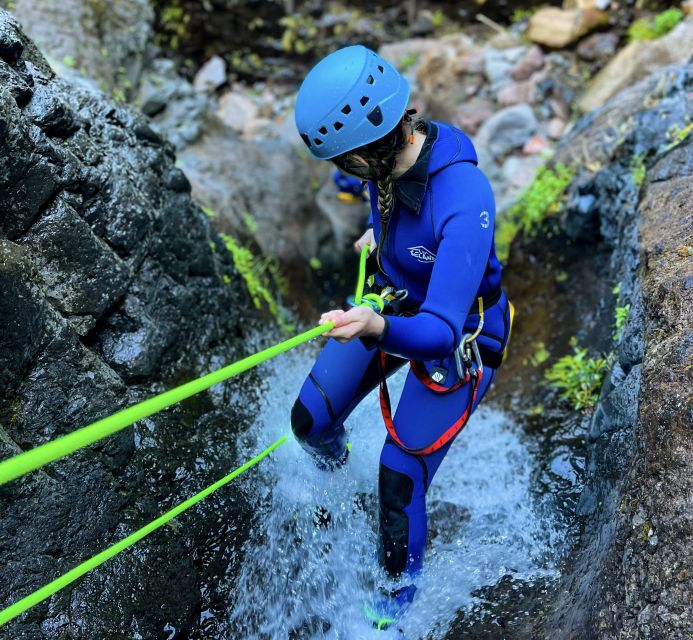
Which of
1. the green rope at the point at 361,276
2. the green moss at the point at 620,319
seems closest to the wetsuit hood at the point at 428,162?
the green rope at the point at 361,276

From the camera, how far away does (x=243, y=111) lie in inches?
372

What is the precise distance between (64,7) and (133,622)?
5676 millimetres

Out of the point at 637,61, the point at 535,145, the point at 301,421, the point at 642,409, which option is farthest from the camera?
the point at 535,145

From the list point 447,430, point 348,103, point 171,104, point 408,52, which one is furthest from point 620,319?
point 408,52

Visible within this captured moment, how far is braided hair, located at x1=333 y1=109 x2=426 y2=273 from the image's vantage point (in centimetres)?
258

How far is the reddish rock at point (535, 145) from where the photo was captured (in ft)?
25.2

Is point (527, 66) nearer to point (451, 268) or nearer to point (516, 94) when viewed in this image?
point (516, 94)

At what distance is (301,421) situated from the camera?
319 centimetres

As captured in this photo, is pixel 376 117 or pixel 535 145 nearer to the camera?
pixel 376 117

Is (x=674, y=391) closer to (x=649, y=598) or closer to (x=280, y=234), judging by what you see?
(x=649, y=598)

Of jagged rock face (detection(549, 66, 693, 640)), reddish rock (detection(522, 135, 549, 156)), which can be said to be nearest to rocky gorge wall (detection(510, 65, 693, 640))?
jagged rock face (detection(549, 66, 693, 640))

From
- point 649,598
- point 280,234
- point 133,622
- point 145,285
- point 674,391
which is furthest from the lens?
point 280,234

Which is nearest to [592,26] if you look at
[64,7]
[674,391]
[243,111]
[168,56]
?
[243,111]

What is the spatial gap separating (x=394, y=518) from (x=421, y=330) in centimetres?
109
